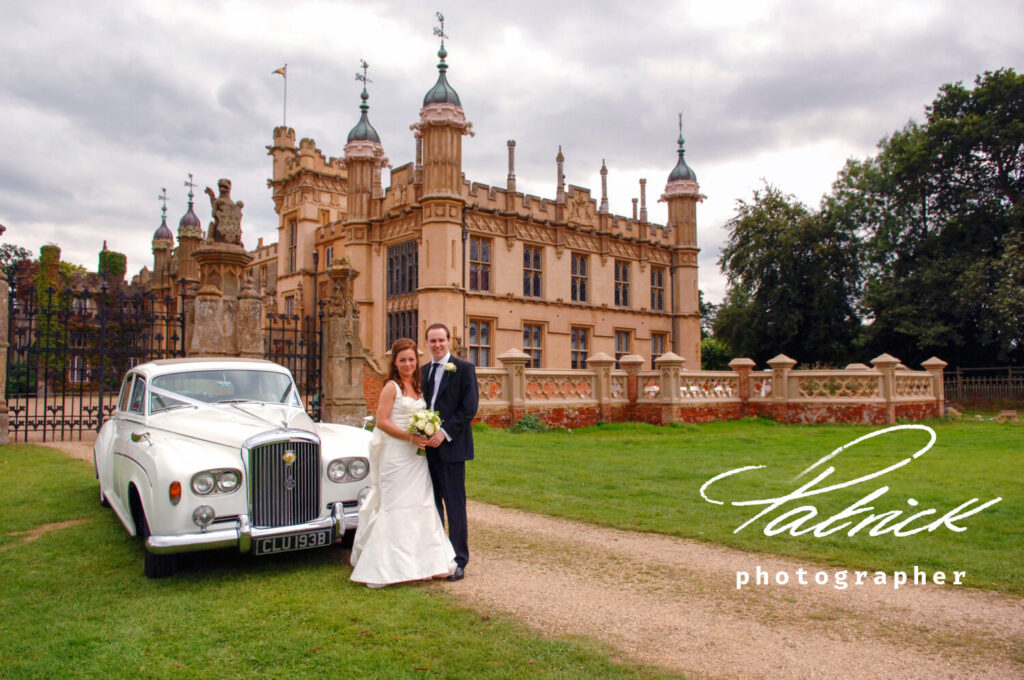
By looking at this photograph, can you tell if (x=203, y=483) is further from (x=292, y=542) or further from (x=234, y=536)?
(x=292, y=542)

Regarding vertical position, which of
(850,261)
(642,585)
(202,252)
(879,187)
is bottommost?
(642,585)

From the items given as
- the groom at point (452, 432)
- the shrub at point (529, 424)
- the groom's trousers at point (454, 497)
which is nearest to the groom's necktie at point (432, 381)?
the groom at point (452, 432)

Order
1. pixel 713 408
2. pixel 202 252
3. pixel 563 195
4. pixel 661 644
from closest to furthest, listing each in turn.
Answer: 1. pixel 661 644
2. pixel 202 252
3. pixel 713 408
4. pixel 563 195

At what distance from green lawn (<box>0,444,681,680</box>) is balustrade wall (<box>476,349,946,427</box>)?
1252 cm

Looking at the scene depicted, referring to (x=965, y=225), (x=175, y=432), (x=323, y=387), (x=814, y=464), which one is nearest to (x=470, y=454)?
(x=175, y=432)

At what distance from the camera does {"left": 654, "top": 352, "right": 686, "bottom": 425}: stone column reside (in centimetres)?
1975

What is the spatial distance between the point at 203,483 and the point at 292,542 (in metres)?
0.85

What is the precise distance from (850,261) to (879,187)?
12.5 feet

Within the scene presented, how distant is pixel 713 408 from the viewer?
21000 millimetres

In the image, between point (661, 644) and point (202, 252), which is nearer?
point (661, 644)

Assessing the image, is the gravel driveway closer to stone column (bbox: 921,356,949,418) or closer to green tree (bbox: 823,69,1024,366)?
stone column (bbox: 921,356,949,418)

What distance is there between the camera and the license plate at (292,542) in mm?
5480

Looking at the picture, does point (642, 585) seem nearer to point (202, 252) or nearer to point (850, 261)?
point (202, 252)

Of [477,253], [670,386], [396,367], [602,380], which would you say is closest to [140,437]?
[396,367]
